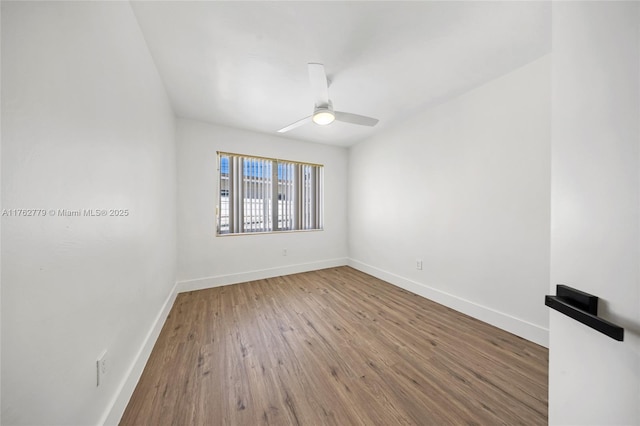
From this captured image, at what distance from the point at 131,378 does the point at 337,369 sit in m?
1.33

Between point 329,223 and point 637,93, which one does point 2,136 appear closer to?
point 637,93

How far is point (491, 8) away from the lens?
1.33 m

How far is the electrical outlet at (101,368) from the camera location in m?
0.98

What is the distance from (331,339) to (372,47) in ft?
8.07

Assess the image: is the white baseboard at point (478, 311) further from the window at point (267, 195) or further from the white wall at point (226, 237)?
the window at point (267, 195)

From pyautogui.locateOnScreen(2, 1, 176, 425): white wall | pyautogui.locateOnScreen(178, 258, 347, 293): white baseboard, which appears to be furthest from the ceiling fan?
pyautogui.locateOnScreen(178, 258, 347, 293): white baseboard

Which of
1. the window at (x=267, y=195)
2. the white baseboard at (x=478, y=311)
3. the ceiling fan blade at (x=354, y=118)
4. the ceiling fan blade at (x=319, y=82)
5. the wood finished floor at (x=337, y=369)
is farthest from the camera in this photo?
the window at (x=267, y=195)

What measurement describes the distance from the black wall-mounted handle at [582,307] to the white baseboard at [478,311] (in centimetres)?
175

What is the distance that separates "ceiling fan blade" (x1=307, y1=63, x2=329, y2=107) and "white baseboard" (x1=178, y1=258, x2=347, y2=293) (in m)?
2.68

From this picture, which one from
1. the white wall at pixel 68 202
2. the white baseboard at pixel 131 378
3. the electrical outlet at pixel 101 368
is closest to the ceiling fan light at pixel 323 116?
the white wall at pixel 68 202

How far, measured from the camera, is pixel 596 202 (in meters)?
0.56

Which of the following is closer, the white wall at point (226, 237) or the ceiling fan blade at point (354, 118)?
the ceiling fan blade at point (354, 118)

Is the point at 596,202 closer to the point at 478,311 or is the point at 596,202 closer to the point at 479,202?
the point at 479,202

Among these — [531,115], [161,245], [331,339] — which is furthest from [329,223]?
[531,115]
